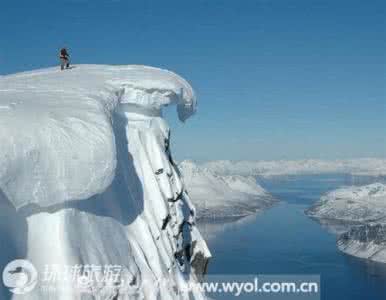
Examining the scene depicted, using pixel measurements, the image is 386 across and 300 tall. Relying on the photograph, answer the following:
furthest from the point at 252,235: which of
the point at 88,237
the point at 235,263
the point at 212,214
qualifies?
the point at 88,237

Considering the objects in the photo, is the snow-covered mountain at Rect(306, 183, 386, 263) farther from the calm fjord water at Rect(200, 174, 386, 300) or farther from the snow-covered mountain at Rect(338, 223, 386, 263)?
the calm fjord water at Rect(200, 174, 386, 300)

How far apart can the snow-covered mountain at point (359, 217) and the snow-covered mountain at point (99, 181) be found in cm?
7270

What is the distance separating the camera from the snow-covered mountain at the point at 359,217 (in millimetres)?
80688

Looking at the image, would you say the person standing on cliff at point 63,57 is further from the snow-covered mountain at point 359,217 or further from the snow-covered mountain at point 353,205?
the snow-covered mountain at point 353,205

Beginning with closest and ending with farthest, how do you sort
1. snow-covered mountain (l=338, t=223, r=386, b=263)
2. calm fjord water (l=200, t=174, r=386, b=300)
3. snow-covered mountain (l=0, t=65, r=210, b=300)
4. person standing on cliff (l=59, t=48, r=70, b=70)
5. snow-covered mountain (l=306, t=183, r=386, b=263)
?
snow-covered mountain (l=0, t=65, r=210, b=300), person standing on cliff (l=59, t=48, r=70, b=70), calm fjord water (l=200, t=174, r=386, b=300), snow-covered mountain (l=338, t=223, r=386, b=263), snow-covered mountain (l=306, t=183, r=386, b=263)

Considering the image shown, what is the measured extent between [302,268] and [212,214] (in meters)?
89.9

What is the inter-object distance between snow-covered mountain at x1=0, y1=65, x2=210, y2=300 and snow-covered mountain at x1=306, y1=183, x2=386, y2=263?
239 feet

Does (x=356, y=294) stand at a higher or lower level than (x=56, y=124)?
lower

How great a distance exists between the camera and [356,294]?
169 ft

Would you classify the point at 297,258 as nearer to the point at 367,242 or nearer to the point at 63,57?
the point at 367,242

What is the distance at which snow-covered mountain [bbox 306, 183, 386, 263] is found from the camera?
8069 cm

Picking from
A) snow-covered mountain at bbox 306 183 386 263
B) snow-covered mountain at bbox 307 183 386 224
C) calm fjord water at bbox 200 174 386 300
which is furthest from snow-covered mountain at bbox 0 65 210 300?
snow-covered mountain at bbox 307 183 386 224

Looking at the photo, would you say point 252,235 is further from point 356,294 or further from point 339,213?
point 339,213

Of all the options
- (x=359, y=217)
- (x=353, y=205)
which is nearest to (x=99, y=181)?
(x=359, y=217)
